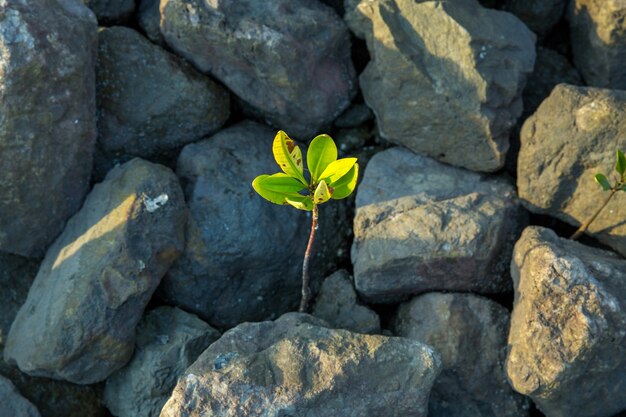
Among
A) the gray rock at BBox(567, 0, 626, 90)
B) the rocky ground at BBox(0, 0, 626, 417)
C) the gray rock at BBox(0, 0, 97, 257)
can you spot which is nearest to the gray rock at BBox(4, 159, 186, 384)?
the rocky ground at BBox(0, 0, 626, 417)

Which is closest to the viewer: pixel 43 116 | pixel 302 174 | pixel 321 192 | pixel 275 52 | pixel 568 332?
pixel 321 192

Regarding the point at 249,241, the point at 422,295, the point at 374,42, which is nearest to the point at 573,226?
the point at 422,295

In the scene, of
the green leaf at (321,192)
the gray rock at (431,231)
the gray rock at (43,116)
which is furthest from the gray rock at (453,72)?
the gray rock at (43,116)

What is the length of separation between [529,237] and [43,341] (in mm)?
1654

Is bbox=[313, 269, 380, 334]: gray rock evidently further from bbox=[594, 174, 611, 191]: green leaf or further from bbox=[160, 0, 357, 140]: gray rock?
bbox=[594, 174, 611, 191]: green leaf

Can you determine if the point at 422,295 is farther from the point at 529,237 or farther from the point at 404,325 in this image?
the point at 529,237

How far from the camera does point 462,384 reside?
248 cm

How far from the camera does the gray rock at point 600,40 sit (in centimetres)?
265

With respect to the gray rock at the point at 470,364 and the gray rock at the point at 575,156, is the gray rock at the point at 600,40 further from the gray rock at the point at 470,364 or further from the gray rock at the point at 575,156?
the gray rock at the point at 470,364

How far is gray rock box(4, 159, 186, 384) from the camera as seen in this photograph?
2.41 m

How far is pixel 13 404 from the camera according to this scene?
2.47 m

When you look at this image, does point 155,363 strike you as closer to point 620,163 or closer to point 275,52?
point 275,52

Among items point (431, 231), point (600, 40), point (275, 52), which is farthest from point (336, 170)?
point (600, 40)

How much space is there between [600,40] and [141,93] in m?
1.73
